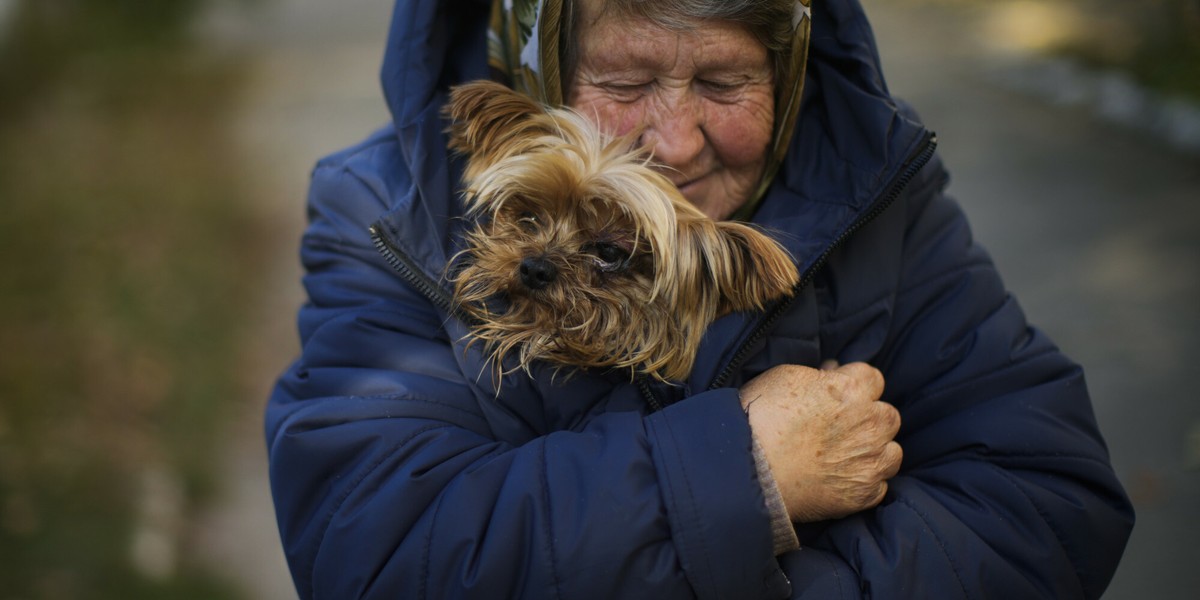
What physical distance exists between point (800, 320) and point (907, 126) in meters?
0.51

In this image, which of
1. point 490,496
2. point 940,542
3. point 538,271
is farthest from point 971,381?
point 490,496

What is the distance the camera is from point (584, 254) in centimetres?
234

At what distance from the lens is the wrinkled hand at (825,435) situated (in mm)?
2184

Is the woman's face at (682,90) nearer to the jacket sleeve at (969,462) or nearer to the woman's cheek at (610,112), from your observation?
the woman's cheek at (610,112)

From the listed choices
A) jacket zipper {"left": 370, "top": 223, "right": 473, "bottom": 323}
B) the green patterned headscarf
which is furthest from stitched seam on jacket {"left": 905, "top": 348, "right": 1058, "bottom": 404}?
jacket zipper {"left": 370, "top": 223, "right": 473, "bottom": 323}

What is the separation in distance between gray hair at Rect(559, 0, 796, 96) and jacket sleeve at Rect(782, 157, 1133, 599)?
51 cm

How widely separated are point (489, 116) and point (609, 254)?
39cm

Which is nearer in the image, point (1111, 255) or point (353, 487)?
point (353, 487)

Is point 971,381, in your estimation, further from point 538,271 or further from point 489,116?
point 489,116

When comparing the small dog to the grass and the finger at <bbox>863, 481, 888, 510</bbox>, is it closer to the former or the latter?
the finger at <bbox>863, 481, 888, 510</bbox>

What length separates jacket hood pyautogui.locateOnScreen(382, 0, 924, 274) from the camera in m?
2.40

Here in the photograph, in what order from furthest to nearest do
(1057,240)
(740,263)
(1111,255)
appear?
(1057,240), (1111,255), (740,263)

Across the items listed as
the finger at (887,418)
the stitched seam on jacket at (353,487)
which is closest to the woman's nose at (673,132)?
the finger at (887,418)

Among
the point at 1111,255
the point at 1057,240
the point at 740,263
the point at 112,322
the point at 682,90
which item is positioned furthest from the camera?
the point at 112,322
